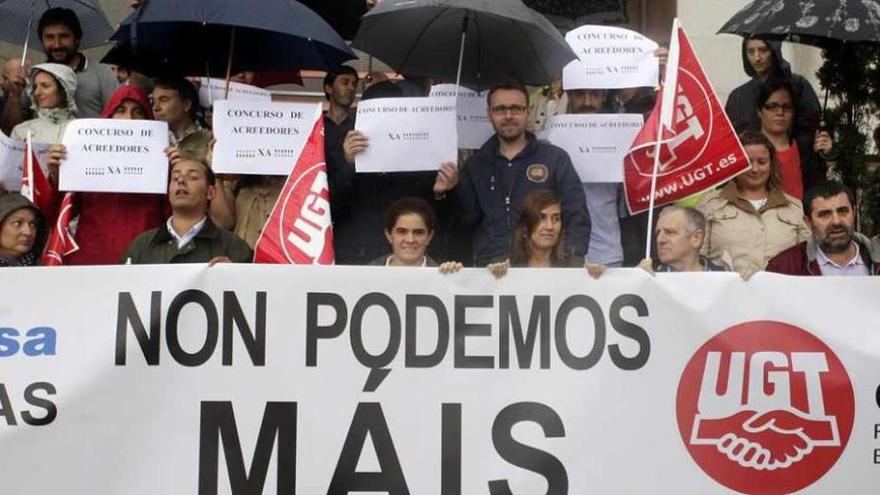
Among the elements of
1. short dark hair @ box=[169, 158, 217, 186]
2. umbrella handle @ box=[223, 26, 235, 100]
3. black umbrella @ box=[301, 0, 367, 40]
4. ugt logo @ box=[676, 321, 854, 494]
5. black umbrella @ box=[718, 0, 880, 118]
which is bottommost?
ugt logo @ box=[676, 321, 854, 494]

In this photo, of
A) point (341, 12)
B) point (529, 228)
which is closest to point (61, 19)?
point (341, 12)

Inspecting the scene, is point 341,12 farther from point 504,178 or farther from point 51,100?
point 504,178

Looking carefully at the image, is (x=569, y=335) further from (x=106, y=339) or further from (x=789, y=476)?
(x=106, y=339)

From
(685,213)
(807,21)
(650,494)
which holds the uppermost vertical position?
(807,21)

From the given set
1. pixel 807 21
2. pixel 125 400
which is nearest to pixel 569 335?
pixel 125 400

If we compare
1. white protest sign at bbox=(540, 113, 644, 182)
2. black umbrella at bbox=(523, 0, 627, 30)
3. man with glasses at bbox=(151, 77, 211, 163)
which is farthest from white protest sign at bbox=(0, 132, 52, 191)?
black umbrella at bbox=(523, 0, 627, 30)

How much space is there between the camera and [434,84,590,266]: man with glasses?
954 cm

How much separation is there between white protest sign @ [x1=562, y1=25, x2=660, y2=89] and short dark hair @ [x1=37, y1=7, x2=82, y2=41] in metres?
2.79

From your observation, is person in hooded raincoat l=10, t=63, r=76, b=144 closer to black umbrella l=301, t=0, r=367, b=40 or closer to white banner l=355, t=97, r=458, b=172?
black umbrella l=301, t=0, r=367, b=40

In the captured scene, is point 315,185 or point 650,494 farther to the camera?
point 315,185

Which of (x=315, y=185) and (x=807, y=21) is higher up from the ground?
(x=807, y=21)

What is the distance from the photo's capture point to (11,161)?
974 cm

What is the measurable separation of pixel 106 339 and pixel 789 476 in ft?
9.40

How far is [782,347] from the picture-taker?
26.7ft
